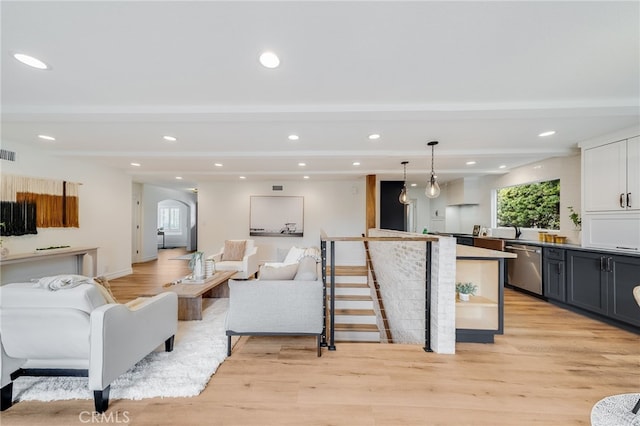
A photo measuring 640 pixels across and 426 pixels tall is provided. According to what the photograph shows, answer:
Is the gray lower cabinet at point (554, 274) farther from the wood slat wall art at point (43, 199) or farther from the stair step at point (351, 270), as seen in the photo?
the wood slat wall art at point (43, 199)

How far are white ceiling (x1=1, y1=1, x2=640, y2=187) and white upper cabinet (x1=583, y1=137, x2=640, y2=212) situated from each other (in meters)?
0.32

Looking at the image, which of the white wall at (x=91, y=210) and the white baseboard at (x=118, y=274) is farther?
the white baseboard at (x=118, y=274)

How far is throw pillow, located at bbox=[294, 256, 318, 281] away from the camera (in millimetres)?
2613

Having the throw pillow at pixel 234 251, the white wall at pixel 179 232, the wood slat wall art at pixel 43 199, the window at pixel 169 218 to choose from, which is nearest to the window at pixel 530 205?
the throw pillow at pixel 234 251

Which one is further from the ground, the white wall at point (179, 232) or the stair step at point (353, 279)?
the white wall at point (179, 232)

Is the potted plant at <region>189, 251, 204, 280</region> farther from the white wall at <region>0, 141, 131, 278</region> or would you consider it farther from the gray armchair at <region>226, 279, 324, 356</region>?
the white wall at <region>0, 141, 131, 278</region>

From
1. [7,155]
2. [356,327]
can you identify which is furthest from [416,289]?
[7,155]

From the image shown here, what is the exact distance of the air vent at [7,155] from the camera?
3.83 metres

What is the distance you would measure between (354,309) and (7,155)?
19.9ft

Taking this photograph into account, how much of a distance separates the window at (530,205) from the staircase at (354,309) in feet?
12.3

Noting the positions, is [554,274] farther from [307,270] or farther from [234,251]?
[234,251]

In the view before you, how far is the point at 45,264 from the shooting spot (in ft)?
14.0

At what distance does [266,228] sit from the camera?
762 cm

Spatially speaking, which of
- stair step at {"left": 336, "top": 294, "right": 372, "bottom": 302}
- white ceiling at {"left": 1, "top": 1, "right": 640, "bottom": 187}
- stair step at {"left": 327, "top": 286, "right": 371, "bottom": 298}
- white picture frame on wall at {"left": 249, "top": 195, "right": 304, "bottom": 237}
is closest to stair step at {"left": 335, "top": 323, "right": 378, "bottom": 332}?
stair step at {"left": 336, "top": 294, "right": 372, "bottom": 302}
